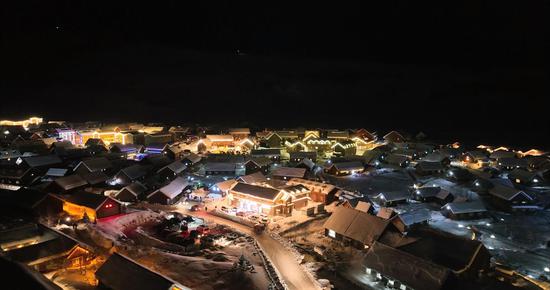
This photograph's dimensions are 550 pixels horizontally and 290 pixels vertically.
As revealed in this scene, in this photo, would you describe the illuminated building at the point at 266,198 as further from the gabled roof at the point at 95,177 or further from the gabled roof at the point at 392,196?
the gabled roof at the point at 95,177

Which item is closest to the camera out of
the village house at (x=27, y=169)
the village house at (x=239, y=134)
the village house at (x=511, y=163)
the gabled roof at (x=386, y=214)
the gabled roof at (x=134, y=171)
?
the gabled roof at (x=386, y=214)

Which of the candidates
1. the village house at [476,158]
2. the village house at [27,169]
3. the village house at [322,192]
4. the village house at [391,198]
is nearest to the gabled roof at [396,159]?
the village house at [476,158]

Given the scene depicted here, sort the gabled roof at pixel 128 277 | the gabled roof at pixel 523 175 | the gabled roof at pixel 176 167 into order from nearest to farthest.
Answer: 1. the gabled roof at pixel 128 277
2. the gabled roof at pixel 176 167
3. the gabled roof at pixel 523 175

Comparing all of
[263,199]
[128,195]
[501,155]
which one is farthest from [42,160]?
[501,155]

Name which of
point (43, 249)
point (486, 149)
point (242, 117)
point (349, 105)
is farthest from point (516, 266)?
point (349, 105)

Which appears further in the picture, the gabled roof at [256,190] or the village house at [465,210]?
the village house at [465,210]

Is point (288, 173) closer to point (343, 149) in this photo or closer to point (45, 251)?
point (343, 149)
